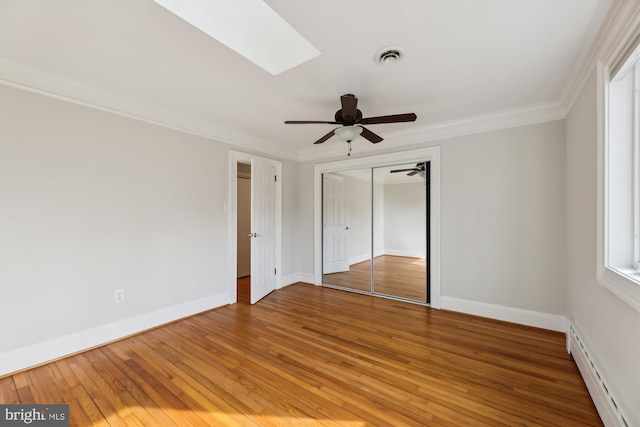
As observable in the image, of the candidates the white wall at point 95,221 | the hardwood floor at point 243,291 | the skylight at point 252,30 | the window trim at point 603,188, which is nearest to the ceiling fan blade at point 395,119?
the skylight at point 252,30

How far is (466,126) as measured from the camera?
314 centimetres

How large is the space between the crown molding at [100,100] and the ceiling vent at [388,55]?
7.61 feet

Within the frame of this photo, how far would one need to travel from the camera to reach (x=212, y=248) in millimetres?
3383

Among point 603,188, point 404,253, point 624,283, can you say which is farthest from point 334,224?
point 624,283

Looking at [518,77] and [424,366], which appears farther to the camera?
[518,77]

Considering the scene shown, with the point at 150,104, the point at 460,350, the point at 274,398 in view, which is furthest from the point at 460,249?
the point at 150,104

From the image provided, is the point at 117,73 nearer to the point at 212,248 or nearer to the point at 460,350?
the point at 212,248

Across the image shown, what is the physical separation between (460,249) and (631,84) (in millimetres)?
2106

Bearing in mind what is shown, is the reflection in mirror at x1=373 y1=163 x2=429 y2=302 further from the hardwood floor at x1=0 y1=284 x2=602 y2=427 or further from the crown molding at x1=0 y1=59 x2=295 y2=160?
the crown molding at x1=0 y1=59 x2=295 y2=160

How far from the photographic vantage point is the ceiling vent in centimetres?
180

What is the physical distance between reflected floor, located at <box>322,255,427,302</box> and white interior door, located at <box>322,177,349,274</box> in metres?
0.25

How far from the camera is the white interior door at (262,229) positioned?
3.66m

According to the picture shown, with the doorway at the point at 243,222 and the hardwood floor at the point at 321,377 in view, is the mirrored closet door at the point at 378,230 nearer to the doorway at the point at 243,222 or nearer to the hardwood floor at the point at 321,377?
the hardwood floor at the point at 321,377

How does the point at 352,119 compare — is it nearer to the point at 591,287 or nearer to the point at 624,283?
the point at 624,283
